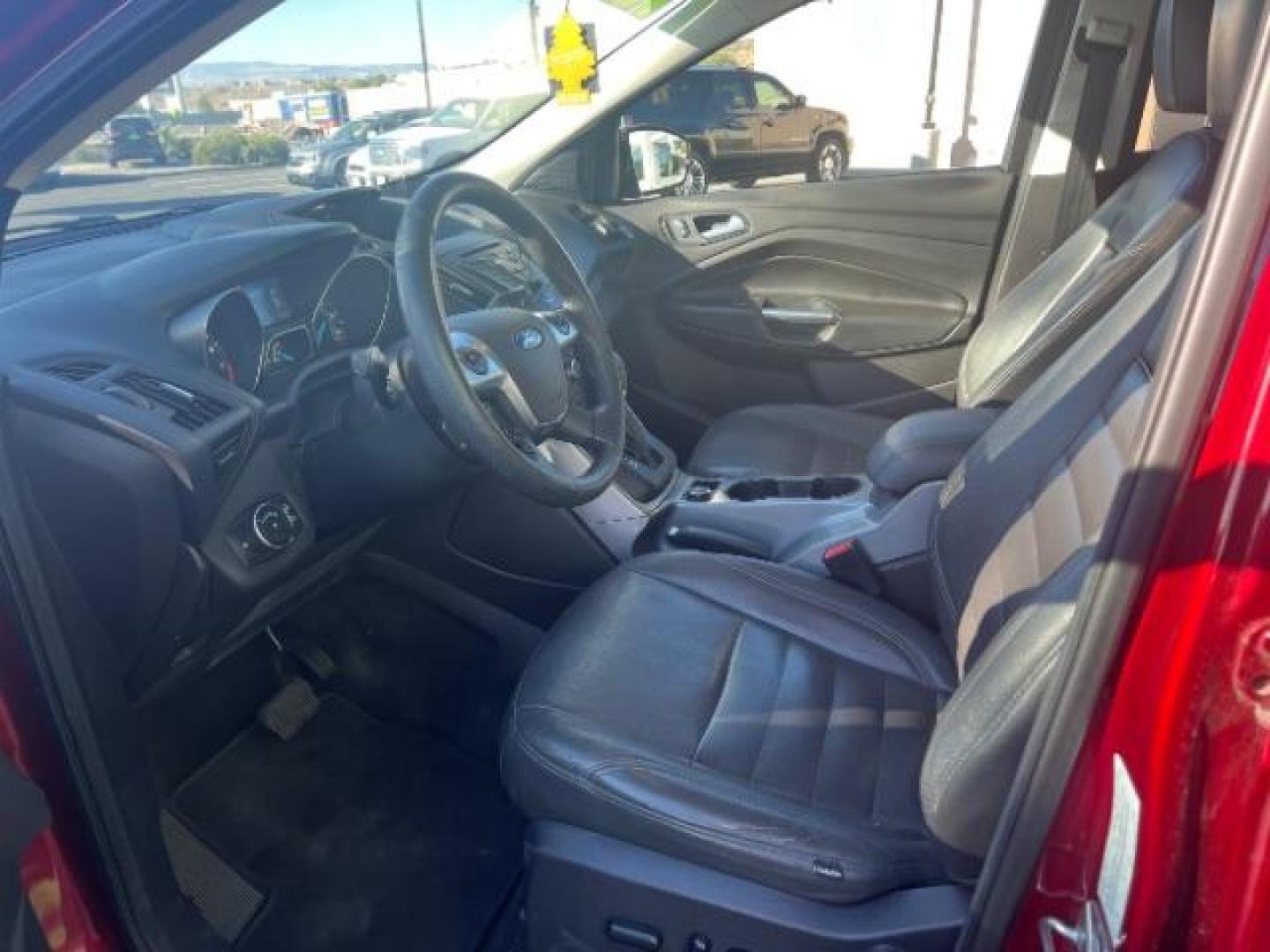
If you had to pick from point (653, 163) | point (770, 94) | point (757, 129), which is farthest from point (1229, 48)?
point (770, 94)

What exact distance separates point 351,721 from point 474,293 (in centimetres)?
89

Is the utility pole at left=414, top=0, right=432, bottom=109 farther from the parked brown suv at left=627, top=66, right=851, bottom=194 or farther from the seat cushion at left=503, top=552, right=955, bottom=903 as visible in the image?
the parked brown suv at left=627, top=66, right=851, bottom=194

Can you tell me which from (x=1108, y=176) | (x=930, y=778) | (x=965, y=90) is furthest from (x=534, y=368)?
(x=965, y=90)

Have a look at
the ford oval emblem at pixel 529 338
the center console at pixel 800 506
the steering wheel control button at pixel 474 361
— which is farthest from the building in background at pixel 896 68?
the steering wheel control button at pixel 474 361

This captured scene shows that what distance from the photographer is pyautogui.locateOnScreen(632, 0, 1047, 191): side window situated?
7.14 metres

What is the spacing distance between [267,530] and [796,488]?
3.70 feet

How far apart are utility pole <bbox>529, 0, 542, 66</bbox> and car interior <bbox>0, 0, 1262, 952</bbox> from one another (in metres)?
0.18

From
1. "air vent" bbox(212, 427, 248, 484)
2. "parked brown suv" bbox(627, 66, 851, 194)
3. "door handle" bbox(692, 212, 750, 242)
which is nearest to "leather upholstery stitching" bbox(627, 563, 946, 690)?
"air vent" bbox(212, 427, 248, 484)

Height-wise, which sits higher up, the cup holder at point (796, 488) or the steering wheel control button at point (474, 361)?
the steering wheel control button at point (474, 361)

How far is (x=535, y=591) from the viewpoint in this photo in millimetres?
2145

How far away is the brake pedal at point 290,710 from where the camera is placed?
216cm

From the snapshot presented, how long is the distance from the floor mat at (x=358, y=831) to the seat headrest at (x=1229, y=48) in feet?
5.24

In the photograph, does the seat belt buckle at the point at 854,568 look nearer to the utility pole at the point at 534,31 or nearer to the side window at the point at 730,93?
the utility pole at the point at 534,31

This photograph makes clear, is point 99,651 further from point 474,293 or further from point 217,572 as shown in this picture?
point 474,293
